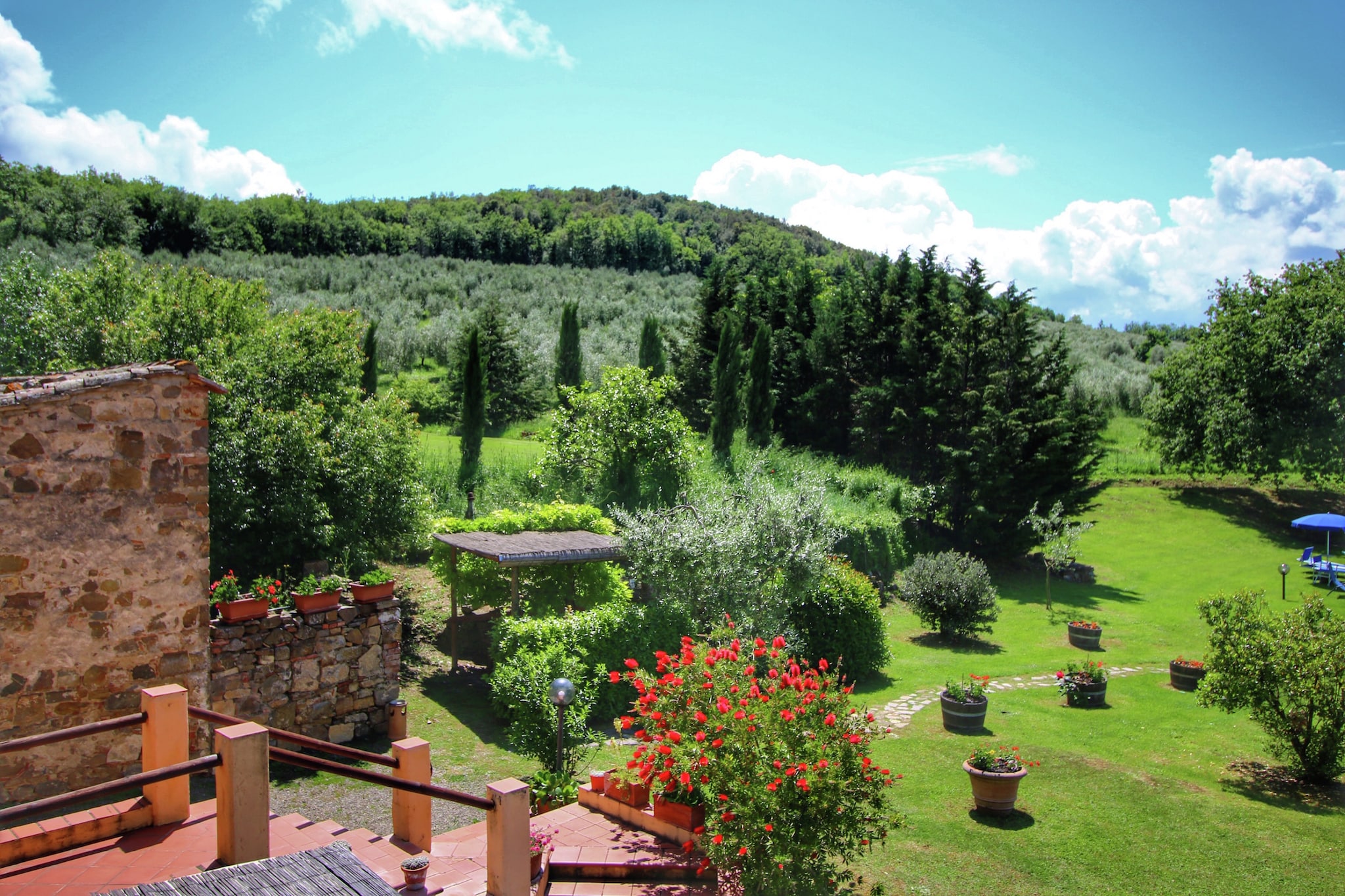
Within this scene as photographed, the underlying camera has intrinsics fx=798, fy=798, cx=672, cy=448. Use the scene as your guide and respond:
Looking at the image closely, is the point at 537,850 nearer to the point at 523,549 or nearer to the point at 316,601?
the point at 316,601

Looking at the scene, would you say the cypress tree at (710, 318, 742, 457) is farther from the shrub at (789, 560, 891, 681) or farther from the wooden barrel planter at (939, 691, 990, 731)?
the wooden barrel planter at (939, 691, 990, 731)

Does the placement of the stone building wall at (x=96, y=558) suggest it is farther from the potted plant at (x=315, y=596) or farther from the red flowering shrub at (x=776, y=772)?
the red flowering shrub at (x=776, y=772)

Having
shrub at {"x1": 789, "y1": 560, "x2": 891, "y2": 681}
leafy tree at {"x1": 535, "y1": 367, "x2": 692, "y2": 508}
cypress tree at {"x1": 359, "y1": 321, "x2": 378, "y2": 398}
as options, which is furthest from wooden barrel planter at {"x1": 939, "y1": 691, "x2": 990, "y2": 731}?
cypress tree at {"x1": 359, "y1": 321, "x2": 378, "y2": 398}

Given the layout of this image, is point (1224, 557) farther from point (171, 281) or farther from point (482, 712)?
point (171, 281)

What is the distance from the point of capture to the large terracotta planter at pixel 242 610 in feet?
31.8

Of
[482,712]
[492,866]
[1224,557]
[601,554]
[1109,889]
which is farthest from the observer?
[1224,557]

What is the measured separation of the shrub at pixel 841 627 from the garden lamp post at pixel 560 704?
7149mm

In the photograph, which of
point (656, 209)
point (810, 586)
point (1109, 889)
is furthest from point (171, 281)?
point (656, 209)

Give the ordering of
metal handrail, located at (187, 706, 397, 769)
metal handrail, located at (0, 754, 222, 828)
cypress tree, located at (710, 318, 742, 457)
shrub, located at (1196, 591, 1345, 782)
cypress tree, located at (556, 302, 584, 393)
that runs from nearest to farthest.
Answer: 1. metal handrail, located at (0, 754, 222, 828)
2. metal handrail, located at (187, 706, 397, 769)
3. shrub, located at (1196, 591, 1345, 782)
4. cypress tree, located at (710, 318, 742, 457)
5. cypress tree, located at (556, 302, 584, 393)

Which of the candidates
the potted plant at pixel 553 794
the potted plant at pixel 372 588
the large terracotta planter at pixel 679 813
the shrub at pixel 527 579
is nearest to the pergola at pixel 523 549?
the shrub at pixel 527 579

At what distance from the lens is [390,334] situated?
4025 centimetres

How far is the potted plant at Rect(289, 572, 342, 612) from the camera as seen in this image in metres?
10.3

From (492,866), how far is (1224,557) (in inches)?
1097

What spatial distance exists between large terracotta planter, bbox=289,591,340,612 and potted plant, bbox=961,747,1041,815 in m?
8.22
